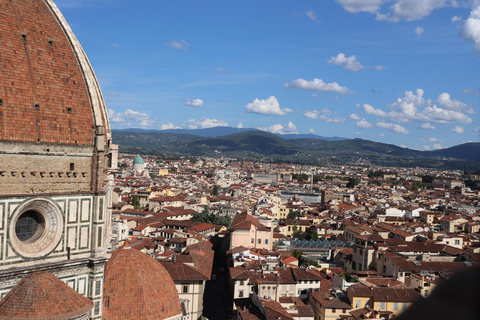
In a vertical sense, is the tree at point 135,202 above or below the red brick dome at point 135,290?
below

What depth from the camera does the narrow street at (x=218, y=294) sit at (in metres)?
28.4

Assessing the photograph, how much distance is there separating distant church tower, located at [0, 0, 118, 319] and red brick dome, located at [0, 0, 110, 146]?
2 centimetres

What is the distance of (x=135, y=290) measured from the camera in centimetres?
1426

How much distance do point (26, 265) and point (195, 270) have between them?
16.1 metres

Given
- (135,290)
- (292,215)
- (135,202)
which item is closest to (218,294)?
(135,290)

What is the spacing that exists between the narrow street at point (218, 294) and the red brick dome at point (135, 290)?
1340 centimetres

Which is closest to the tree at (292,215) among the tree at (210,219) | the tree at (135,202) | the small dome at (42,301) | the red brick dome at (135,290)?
the tree at (210,219)

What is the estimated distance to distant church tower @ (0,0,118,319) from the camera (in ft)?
34.9

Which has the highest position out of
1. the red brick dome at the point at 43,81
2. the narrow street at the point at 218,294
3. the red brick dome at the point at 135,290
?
the red brick dome at the point at 43,81

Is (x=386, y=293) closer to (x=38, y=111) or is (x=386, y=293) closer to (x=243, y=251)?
(x=243, y=251)

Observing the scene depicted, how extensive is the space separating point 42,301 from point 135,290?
399 cm

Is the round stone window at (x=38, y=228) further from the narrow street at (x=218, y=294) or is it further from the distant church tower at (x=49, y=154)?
the narrow street at (x=218, y=294)

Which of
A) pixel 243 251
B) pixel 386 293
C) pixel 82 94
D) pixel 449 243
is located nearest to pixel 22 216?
pixel 82 94

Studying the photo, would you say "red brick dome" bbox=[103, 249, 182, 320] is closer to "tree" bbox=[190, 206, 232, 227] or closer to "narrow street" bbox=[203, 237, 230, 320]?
"narrow street" bbox=[203, 237, 230, 320]
